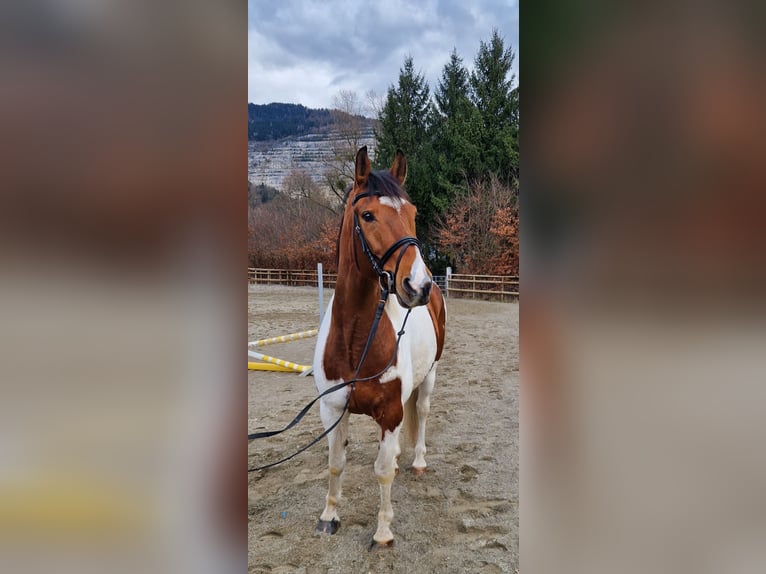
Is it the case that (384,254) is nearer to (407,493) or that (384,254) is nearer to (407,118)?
(407,493)

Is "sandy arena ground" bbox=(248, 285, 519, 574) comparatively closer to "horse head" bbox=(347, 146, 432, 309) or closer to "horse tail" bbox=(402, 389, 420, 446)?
"horse tail" bbox=(402, 389, 420, 446)

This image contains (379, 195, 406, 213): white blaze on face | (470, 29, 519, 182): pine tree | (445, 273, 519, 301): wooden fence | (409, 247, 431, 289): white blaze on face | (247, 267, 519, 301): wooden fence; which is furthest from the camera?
(445, 273, 519, 301): wooden fence

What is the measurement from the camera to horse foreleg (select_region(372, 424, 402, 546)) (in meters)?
1.72

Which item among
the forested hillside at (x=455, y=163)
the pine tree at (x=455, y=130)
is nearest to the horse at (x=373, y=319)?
the forested hillside at (x=455, y=163)

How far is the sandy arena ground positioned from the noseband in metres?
1.21

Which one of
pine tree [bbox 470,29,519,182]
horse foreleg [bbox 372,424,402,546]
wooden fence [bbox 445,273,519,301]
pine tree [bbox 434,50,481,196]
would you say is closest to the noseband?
horse foreleg [bbox 372,424,402,546]

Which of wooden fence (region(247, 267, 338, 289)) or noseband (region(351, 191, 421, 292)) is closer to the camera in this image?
noseband (region(351, 191, 421, 292))

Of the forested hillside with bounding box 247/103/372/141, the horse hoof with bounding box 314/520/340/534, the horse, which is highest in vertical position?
the forested hillside with bounding box 247/103/372/141

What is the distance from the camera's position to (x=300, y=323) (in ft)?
23.4
